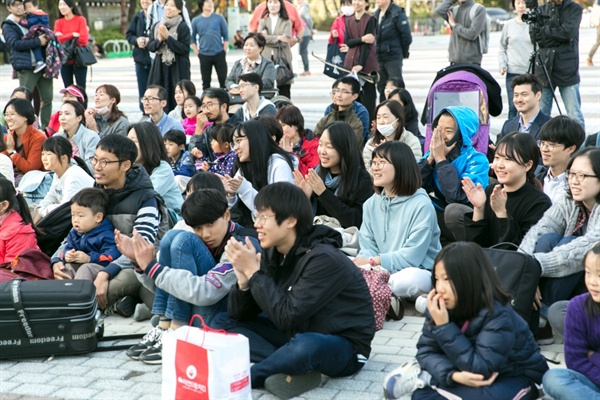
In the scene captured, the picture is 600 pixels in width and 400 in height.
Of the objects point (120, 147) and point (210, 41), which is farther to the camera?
point (210, 41)

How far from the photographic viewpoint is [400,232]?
19.1ft

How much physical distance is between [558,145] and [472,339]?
2.50m

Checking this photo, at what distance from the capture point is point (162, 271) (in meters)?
4.86

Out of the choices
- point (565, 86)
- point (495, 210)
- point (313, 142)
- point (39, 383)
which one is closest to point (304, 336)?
point (39, 383)

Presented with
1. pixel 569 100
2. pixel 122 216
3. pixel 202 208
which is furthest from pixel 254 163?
pixel 569 100

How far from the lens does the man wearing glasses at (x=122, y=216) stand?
5.85 metres

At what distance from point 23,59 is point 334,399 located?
903 cm

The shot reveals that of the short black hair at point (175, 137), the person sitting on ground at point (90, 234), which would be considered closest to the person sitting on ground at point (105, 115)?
the short black hair at point (175, 137)

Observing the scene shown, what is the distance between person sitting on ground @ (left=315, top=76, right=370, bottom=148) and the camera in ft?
29.2

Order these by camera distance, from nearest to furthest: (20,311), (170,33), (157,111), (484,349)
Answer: (484,349) → (20,311) → (157,111) → (170,33)

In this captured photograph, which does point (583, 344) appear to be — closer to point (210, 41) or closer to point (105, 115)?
point (105, 115)

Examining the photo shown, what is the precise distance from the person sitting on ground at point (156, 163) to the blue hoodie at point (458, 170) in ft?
6.42

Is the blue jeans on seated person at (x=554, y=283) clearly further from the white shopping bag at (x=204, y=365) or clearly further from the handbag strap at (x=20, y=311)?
the handbag strap at (x=20, y=311)

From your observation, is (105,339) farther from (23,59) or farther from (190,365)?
(23,59)
